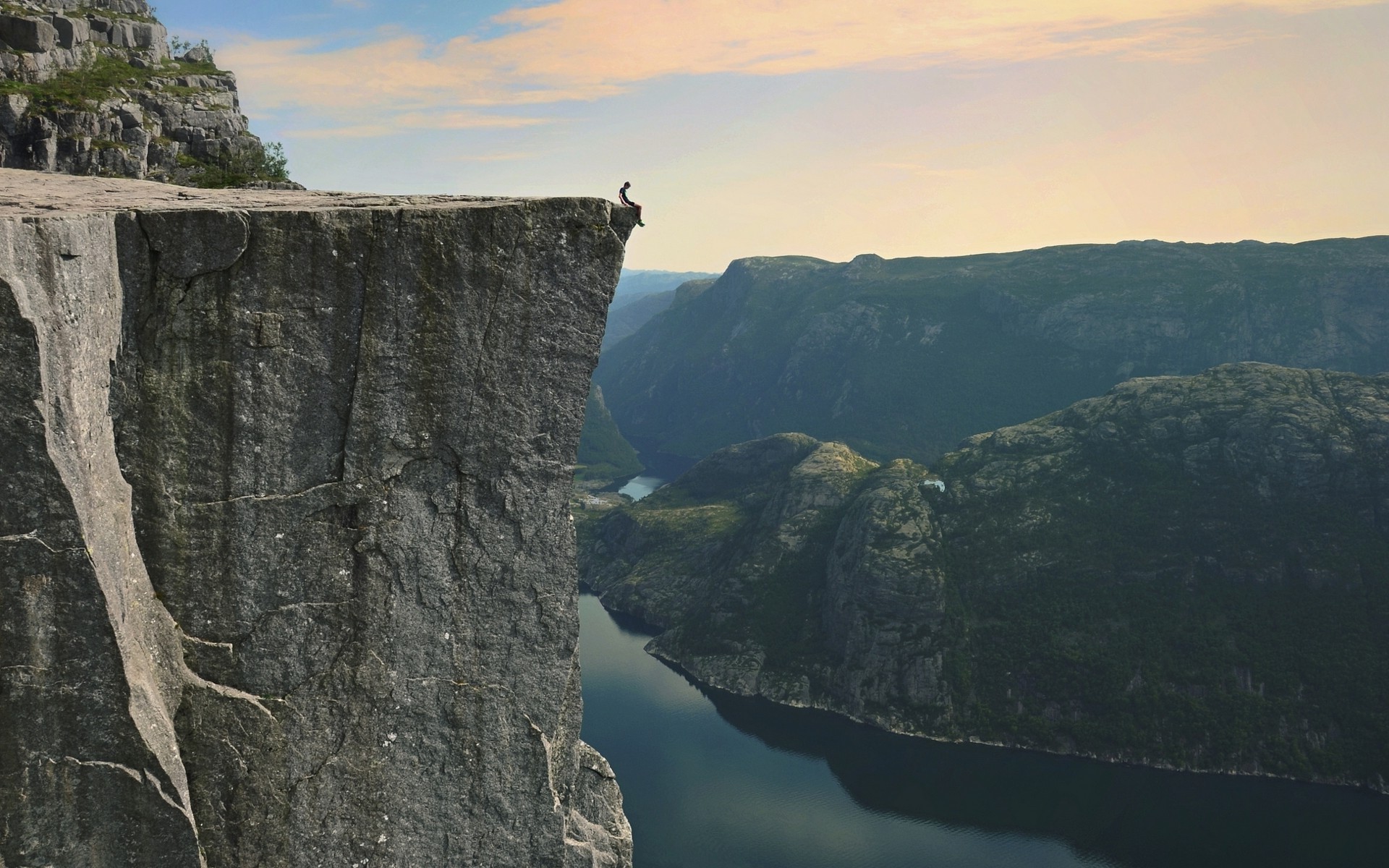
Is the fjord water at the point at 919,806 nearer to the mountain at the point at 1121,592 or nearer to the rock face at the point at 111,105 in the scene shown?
the mountain at the point at 1121,592

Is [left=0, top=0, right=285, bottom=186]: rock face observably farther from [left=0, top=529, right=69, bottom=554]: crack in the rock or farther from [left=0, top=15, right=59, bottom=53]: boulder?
[left=0, top=529, right=69, bottom=554]: crack in the rock

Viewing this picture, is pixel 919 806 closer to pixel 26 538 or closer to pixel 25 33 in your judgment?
pixel 25 33

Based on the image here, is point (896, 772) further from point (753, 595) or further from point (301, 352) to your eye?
point (301, 352)

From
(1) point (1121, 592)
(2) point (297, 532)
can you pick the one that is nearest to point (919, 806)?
(1) point (1121, 592)

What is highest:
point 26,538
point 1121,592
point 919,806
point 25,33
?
point 25,33

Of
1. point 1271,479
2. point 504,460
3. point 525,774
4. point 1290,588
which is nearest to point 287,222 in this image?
point 504,460

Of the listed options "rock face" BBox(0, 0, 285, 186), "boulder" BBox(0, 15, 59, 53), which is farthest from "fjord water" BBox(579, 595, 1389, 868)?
"boulder" BBox(0, 15, 59, 53)

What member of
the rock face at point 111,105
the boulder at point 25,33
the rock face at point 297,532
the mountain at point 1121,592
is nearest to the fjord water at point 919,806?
the mountain at point 1121,592
